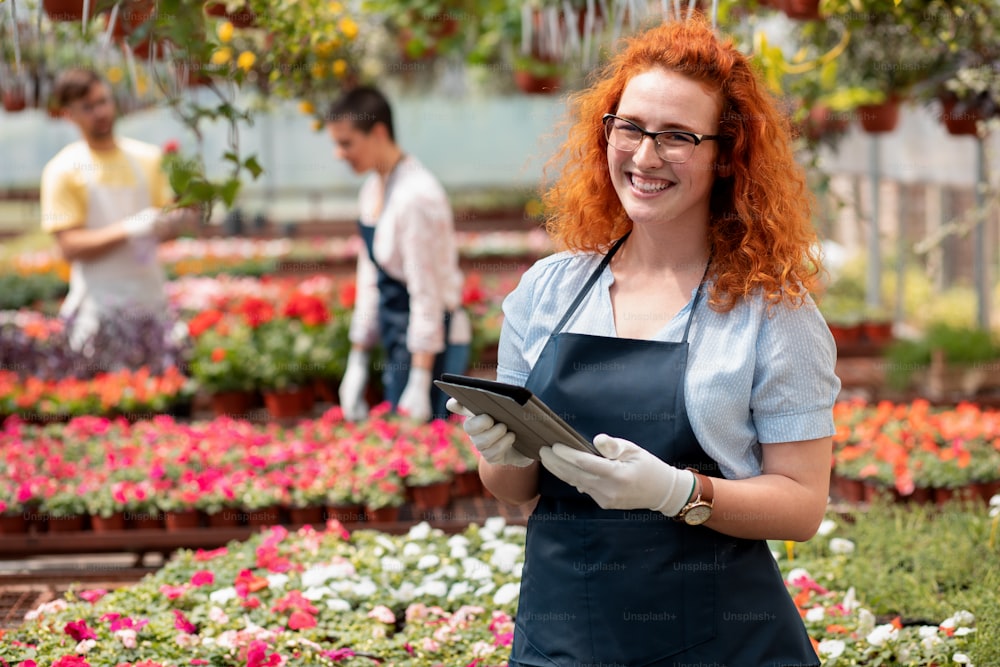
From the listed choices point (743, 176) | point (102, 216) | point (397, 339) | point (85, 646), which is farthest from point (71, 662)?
point (102, 216)

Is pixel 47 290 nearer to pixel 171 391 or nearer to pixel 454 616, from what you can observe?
pixel 171 391

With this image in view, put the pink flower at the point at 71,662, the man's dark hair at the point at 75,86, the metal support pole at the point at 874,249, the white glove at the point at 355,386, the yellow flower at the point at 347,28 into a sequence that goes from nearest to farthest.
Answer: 1. the pink flower at the point at 71,662
2. the yellow flower at the point at 347,28
3. the white glove at the point at 355,386
4. the man's dark hair at the point at 75,86
5. the metal support pole at the point at 874,249

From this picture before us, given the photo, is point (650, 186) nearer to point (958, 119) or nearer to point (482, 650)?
point (482, 650)

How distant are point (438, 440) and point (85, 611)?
151cm

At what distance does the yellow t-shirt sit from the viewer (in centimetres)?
481

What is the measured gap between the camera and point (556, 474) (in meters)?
1.54

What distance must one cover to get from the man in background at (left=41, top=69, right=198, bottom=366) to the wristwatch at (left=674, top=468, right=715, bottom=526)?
3.52 m

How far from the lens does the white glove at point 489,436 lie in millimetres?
1599

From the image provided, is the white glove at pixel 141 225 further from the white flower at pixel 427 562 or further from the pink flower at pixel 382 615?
the pink flower at pixel 382 615

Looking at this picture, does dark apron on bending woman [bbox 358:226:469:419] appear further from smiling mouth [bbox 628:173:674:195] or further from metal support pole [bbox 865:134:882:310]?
metal support pole [bbox 865:134:882:310]

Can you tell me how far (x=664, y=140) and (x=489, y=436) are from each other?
485 mm

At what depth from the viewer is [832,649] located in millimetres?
2283

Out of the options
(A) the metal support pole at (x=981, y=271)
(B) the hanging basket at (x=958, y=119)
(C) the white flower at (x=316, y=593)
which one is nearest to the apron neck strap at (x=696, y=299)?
(C) the white flower at (x=316, y=593)

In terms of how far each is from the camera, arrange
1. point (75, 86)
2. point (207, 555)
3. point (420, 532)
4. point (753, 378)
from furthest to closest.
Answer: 1. point (75, 86)
2. point (420, 532)
3. point (207, 555)
4. point (753, 378)
